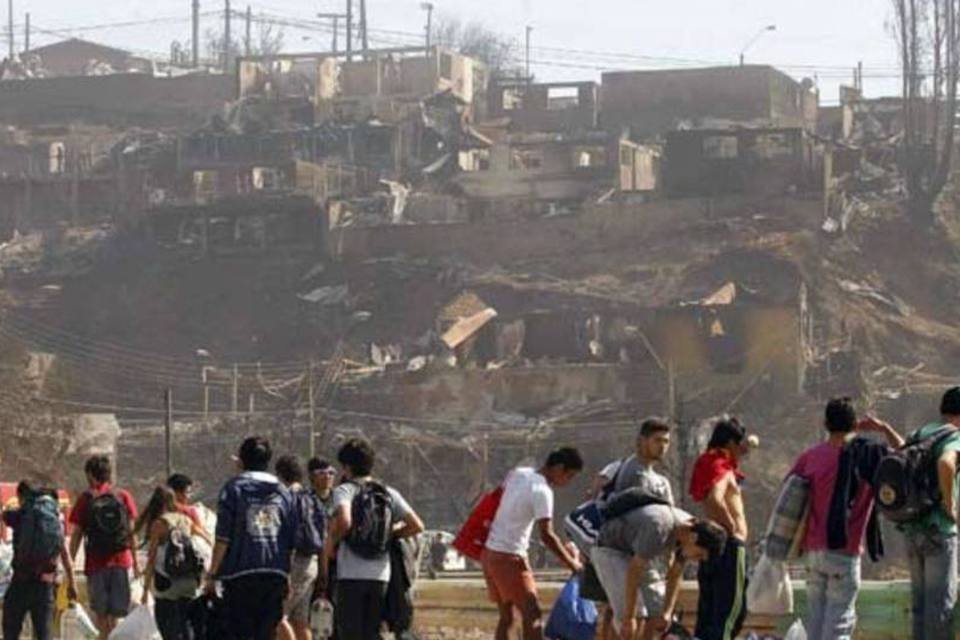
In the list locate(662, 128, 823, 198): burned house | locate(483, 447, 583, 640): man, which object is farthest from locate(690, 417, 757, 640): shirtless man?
locate(662, 128, 823, 198): burned house

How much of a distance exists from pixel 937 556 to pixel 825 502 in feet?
1.97

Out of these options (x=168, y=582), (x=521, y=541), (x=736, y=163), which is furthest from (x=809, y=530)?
(x=736, y=163)

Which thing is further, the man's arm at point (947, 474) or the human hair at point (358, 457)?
the human hair at point (358, 457)

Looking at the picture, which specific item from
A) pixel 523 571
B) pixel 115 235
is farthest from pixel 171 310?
pixel 523 571

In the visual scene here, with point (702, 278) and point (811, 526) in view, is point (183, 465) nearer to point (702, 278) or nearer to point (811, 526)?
point (702, 278)

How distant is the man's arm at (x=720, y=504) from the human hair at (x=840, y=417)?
88 centimetres

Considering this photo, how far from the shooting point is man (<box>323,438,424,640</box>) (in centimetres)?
1543

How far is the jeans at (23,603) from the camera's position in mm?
17781

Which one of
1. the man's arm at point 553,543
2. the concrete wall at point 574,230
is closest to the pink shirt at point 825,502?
the man's arm at point 553,543

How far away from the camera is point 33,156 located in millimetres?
99375

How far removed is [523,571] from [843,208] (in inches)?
2776

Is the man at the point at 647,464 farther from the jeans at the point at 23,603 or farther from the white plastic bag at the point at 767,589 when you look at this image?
the jeans at the point at 23,603

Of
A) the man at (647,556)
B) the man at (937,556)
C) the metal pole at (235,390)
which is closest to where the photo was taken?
the man at (937,556)

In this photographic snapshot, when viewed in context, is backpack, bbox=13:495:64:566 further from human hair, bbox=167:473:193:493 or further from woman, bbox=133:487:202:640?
woman, bbox=133:487:202:640
